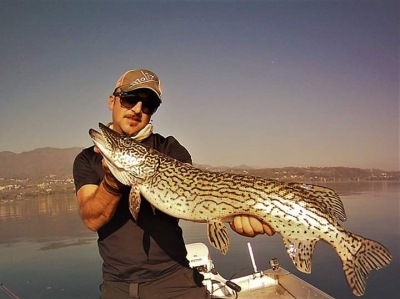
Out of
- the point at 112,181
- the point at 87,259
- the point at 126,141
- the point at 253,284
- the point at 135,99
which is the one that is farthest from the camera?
the point at 87,259

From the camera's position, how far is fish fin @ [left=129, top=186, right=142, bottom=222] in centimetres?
313

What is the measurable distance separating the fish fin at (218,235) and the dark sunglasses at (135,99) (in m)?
1.43

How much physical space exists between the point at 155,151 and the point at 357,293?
238 cm

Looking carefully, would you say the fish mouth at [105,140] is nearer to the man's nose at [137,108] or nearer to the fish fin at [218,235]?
the man's nose at [137,108]

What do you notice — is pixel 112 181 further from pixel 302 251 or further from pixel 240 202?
pixel 302 251

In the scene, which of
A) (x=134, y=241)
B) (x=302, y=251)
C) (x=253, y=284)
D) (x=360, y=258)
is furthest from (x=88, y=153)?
(x=253, y=284)

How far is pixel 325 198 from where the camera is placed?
11.3 feet

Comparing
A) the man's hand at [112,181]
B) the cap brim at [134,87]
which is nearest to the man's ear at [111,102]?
the cap brim at [134,87]

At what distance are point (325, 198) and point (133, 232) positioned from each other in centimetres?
197

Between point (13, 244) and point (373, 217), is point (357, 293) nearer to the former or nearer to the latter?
point (13, 244)

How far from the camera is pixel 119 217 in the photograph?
→ 340cm

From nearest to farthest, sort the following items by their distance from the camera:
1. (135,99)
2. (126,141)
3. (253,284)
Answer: (126,141), (135,99), (253,284)

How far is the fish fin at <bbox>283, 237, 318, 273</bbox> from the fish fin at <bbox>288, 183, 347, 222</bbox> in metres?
0.36

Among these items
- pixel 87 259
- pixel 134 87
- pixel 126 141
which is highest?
pixel 134 87
